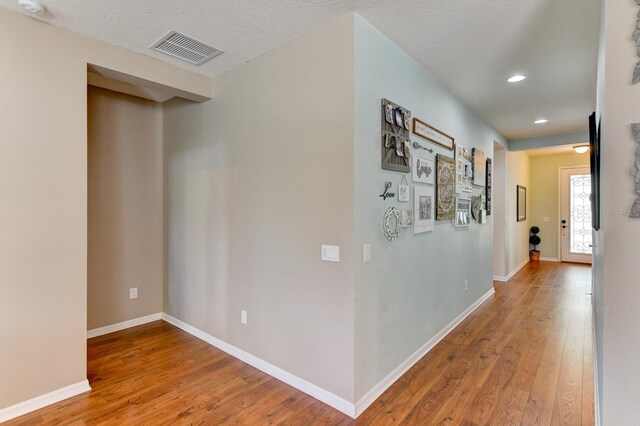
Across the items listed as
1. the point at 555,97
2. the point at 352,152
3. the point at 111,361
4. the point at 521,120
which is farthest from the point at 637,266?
the point at 521,120

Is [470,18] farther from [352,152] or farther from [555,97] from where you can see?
[555,97]

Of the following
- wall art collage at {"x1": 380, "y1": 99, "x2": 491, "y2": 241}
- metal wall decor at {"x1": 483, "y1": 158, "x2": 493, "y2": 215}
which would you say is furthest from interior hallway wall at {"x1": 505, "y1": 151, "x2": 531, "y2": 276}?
wall art collage at {"x1": 380, "y1": 99, "x2": 491, "y2": 241}

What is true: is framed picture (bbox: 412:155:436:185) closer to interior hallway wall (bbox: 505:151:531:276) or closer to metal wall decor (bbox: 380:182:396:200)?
metal wall decor (bbox: 380:182:396:200)

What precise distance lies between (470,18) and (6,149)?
3156 millimetres

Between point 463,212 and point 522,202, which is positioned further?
point 522,202

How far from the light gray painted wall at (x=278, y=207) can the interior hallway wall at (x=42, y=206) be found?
1.07 meters

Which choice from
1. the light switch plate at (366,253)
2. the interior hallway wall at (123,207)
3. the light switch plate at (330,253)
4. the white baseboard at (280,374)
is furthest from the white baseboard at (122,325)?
the light switch plate at (366,253)

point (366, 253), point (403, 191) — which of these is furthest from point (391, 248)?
point (403, 191)

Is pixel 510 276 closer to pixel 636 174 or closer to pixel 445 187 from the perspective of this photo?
pixel 445 187

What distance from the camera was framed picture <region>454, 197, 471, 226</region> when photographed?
3668mm

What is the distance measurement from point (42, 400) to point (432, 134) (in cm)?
367

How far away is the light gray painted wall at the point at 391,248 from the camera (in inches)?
86.0

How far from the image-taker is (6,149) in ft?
6.86

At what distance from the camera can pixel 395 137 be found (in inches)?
98.4
